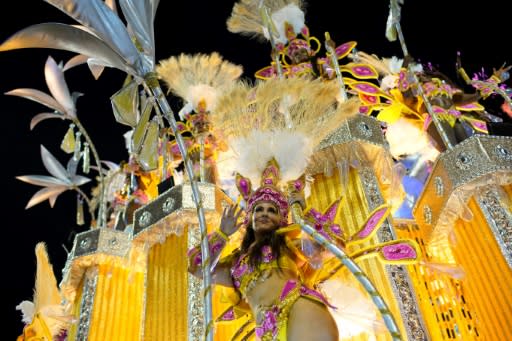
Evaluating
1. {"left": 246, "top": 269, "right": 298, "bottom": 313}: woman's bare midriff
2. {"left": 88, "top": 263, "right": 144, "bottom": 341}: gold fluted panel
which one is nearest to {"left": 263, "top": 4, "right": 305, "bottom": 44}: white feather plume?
{"left": 88, "top": 263, "right": 144, "bottom": 341}: gold fluted panel

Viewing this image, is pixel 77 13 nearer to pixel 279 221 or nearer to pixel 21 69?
pixel 279 221

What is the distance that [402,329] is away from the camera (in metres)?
2.98

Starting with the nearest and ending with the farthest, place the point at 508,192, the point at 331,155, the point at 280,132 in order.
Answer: the point at 280,132
the point at 508,192
the point at 331,155

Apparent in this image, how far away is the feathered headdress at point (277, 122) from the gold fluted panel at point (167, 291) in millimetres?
1215

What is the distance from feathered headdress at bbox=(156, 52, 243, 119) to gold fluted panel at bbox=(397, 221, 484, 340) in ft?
7.55

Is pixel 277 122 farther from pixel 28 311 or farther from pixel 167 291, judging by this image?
pixel 28 311

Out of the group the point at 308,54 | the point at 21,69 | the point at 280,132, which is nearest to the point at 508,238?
the point at 280,132

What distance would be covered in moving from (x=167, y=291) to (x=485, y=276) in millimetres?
2344

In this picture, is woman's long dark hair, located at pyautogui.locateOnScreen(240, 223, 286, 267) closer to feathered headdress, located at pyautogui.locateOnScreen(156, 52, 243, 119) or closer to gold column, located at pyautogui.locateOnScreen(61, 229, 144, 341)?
feathered headdress, located at pyautogui.locateOnScreen(156, 52, 243, 119)

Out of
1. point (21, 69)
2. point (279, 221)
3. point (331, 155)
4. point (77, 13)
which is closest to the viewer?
point (77, 13)

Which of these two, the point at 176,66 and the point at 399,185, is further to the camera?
the point at 176,66

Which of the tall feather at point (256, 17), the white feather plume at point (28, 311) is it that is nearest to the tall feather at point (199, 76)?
the tall feather at point (256, 17)

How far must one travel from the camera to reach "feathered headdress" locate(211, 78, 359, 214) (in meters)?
3.14

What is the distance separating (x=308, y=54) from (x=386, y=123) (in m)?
1.01
